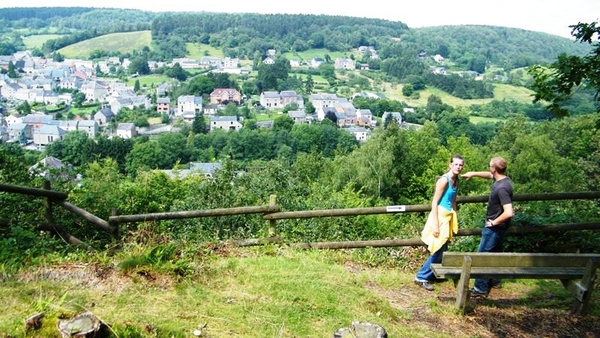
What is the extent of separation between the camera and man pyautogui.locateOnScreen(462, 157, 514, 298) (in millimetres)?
5219

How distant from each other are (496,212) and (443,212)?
555 millimetres

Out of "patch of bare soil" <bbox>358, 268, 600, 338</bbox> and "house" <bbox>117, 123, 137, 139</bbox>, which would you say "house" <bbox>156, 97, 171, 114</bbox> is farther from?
"patch of bare soil" <bbox>358, 268, 600, 338</bbox>

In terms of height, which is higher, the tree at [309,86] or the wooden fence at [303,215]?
the wooden fence at [303,215]

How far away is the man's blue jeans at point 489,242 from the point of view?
5480 mm

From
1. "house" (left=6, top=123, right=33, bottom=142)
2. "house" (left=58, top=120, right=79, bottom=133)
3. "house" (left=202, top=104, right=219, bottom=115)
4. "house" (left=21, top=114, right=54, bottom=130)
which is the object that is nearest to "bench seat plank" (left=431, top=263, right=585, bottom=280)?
"house" (left=58, top=120, right=79, bottom=133)

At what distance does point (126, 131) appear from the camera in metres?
75.1

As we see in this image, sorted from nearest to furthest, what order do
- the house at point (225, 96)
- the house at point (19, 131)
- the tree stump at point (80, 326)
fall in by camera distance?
the tree stump at point (80, 326)
the house at point (19, 131)
the house at point (225, 96)

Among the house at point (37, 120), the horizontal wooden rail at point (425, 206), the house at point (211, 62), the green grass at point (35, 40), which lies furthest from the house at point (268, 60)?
the horizontal wooden rail at point (425, 206)

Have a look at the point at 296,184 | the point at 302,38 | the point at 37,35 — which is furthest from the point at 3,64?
the point at 296,184

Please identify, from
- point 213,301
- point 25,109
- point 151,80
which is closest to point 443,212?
point 213,301

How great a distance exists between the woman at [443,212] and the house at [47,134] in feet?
243

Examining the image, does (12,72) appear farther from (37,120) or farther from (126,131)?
(126,131)

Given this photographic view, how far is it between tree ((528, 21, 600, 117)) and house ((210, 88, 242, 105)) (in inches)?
3790

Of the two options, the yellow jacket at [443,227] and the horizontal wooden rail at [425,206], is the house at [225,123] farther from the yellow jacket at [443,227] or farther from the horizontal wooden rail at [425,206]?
the yellow jacket at [443,227]
